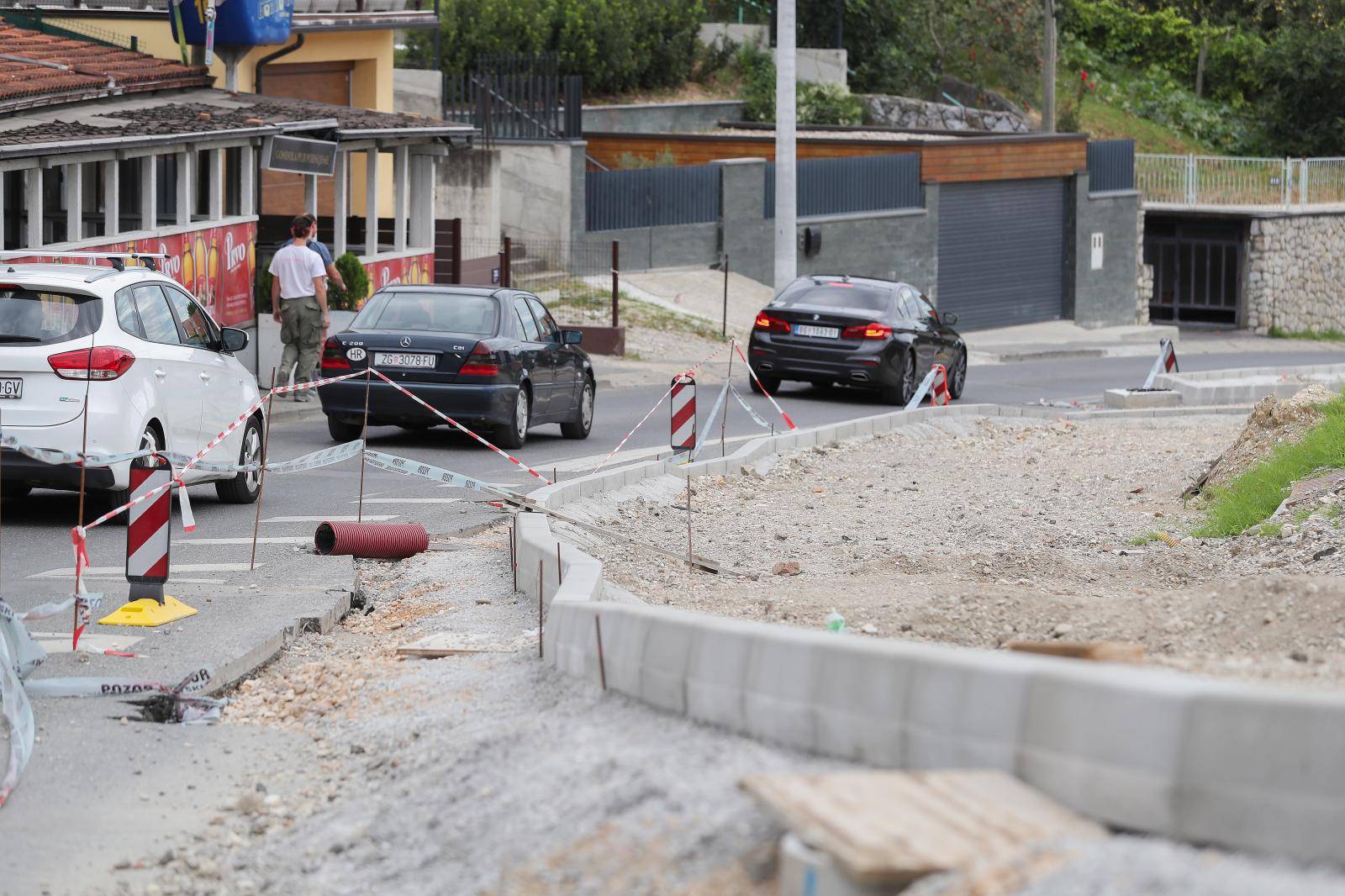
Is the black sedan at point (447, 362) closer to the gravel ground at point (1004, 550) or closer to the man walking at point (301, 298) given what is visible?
the man walking at point (301, 298)

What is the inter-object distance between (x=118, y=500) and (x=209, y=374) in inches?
42.4

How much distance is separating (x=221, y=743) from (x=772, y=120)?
4282cm

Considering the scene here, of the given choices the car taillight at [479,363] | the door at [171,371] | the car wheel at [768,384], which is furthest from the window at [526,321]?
the car wheel at [768,384]

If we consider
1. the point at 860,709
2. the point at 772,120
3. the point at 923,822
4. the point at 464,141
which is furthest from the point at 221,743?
the point at 772,120

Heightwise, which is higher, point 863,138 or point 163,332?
point 863,138

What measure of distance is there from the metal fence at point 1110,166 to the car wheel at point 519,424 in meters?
30.9

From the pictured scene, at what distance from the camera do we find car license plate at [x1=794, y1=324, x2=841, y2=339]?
23828mm

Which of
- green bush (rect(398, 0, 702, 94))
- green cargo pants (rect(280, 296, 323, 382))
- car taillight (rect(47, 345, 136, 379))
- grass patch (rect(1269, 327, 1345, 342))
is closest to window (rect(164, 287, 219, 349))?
car taillight (rect(47, 345, 136, 379))

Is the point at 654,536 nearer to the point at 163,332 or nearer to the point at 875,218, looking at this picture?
the point at 163,332

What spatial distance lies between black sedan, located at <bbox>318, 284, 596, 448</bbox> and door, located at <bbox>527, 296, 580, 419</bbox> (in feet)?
0.10

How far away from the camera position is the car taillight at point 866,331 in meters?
23.7

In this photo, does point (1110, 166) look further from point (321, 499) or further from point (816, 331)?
point (321, 499)

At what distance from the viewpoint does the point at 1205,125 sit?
193 feet

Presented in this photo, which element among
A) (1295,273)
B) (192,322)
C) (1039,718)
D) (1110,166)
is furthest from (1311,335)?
(1039,718)
